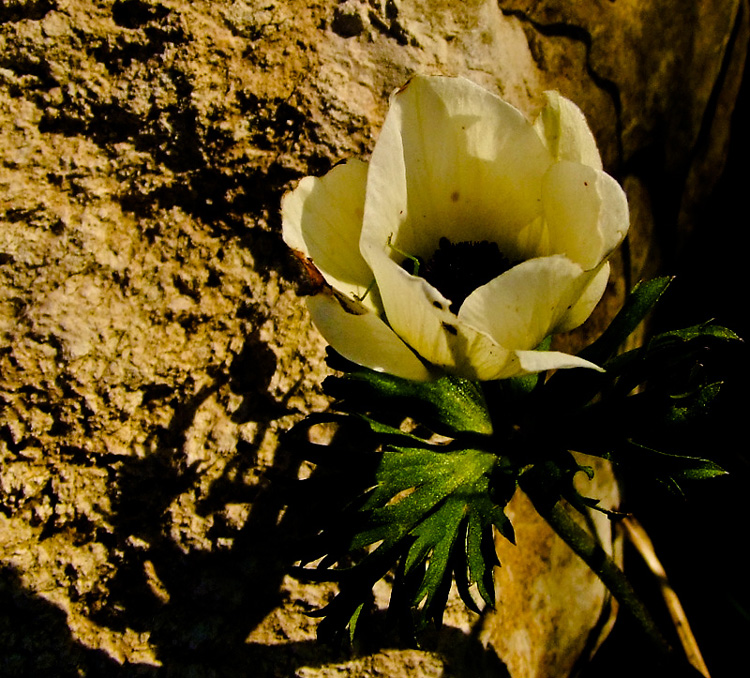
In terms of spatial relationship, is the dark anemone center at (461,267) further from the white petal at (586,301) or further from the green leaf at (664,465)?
the green leaf at (664,465)

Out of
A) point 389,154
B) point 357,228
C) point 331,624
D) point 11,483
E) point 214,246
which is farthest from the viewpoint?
point 214,246

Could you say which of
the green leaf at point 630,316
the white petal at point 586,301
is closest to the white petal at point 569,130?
the white petal at point 586,301

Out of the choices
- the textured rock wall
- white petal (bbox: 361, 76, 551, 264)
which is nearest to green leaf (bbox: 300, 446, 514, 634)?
the textured rock wall

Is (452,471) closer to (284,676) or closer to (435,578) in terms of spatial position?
(435,578)

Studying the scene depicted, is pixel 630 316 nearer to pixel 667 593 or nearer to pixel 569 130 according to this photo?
pixel 569 130

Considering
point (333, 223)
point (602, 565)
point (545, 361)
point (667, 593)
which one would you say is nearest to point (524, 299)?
point (545, 361)

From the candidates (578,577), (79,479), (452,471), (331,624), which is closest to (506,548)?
(578,577)
